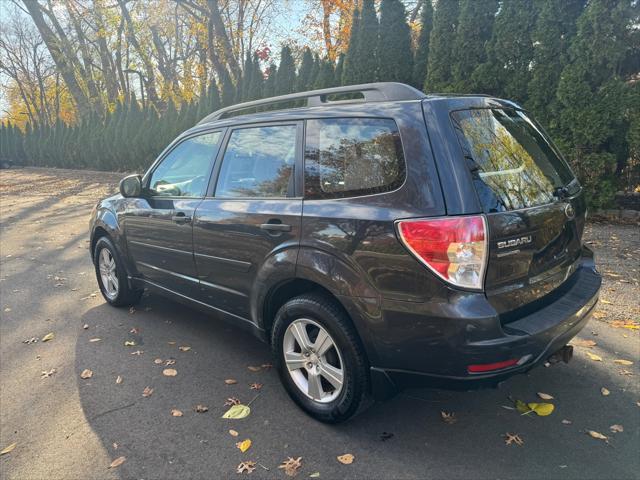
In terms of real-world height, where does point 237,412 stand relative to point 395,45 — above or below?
below

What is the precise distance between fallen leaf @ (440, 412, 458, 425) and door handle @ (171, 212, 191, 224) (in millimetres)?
2247

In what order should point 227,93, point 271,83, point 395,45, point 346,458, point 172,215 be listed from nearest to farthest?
1. point 346,458
2. point 172,215
3. point 395,45
4. point 271,83
5. point 227,93

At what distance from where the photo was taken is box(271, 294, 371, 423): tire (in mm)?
2613

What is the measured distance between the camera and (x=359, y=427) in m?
2.84

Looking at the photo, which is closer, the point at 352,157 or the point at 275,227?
the point at 352,157

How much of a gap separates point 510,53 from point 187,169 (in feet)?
22.4

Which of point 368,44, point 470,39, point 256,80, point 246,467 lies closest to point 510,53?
point 470,39

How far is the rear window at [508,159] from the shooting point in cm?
239

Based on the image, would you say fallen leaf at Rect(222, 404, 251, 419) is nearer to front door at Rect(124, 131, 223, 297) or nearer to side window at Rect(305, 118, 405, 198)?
front door at Rect(124, 131, 223, 297)

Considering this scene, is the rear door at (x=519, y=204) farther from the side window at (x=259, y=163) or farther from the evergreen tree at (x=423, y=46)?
the evergreen tree at (x=423, y=46)

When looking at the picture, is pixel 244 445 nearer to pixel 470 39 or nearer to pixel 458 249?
pixel 458 249

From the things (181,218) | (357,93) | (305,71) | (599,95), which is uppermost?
(305,71)

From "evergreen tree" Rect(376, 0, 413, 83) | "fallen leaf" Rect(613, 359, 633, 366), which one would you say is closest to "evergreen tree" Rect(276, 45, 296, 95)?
"evergreen tree" Rect(376, 0, 413, 83)

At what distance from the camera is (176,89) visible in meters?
33.7
